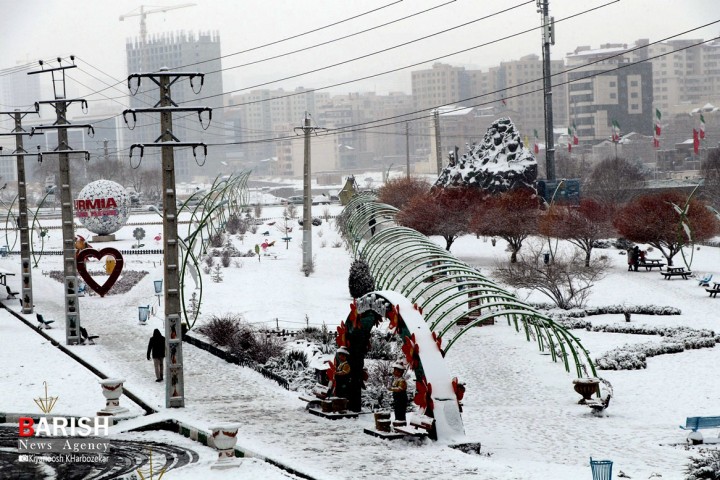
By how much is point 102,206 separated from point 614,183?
42001 millimetres

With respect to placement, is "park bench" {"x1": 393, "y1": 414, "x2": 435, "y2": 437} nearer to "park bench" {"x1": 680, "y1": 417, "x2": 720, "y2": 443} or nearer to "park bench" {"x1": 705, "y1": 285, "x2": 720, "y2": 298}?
"park bench" {"x1": 680, "y1": 417, "x2": 720, "y2": 443}

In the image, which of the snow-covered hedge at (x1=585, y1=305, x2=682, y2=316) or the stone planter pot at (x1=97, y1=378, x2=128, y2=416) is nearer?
the stone planter pot at (x1=97, y1=378, x2=128, y2=416)

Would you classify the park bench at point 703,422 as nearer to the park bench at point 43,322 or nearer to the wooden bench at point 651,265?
the park bench at point 43,322

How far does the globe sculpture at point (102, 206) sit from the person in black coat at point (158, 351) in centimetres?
3578

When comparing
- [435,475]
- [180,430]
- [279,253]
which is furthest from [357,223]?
[435,475]

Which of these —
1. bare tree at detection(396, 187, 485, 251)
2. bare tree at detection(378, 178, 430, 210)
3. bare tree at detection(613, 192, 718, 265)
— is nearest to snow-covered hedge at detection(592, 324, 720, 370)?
bare tree at detection(613, 192, 718, 265)

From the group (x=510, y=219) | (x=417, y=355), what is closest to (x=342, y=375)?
(x=417, y=355)

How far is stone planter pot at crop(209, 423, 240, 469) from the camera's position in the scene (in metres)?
16.4

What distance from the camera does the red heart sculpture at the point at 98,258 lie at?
39000mm

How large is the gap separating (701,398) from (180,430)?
11035 millimetres

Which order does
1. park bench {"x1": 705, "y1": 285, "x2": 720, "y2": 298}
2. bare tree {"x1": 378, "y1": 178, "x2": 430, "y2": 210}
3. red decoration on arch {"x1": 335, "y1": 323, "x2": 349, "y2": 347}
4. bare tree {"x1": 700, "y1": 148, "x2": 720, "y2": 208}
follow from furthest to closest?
bare tree {"x1": 700, "y1": 148, "x2": 720, "y2": 208}, bare tree {"x1": 378, "y1": 178, "x2": 430, "y2": 210}, park bench {"x1": 705, "y1": 285, "x2": 720, "y2": 298}, red decoration on arch {"x1": 335, "y1": 323, "x2": 349, "y2": 347}

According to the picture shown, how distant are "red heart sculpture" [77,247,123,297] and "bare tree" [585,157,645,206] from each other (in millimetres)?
40906

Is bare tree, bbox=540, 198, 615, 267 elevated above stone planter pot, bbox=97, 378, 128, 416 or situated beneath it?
elevated above

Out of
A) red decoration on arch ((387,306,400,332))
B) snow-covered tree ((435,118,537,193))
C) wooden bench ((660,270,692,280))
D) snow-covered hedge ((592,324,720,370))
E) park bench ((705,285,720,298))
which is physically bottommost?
snow-covered hedge ((592,324,720,370))
